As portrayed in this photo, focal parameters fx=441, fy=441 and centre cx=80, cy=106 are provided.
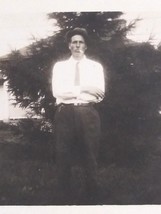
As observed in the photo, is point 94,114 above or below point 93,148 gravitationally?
above

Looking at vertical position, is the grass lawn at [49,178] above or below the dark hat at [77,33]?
below

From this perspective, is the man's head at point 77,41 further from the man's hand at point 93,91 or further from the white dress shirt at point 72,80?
the man's hand at point 93,91

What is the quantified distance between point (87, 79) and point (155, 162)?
51 cm

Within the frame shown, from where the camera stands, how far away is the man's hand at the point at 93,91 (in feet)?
6.70

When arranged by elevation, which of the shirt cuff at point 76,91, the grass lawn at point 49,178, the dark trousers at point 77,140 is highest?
the shirt cuff at point 76,91

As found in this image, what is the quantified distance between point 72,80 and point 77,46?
6.5 inches

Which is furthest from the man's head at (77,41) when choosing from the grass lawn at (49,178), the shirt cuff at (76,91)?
the grass lawn at (49,178)

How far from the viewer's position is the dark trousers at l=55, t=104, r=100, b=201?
2.03 meters

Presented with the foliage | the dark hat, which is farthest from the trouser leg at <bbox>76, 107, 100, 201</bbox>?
the dark hat

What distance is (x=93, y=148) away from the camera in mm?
2090

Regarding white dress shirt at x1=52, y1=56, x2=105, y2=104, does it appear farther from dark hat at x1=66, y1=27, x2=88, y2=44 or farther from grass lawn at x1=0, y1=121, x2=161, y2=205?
grass lawn at x1=0, y1=121, x2=161, y2=205

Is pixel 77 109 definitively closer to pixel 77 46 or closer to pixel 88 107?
pixel 88 107
